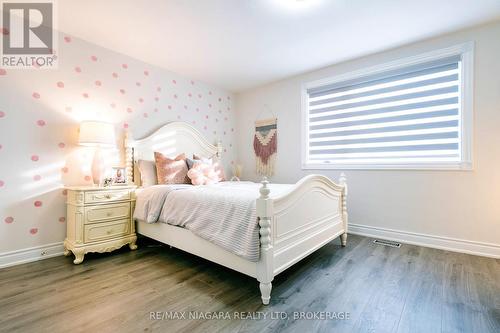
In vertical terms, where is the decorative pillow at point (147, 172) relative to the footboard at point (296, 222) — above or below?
above

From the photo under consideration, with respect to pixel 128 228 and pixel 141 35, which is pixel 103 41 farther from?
pixel 128 228

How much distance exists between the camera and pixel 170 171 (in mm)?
2973

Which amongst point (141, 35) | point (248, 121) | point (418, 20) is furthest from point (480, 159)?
point (141, 35)

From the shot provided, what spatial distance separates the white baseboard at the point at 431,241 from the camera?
241 centimetres

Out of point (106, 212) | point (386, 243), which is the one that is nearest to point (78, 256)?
point (106, 212)

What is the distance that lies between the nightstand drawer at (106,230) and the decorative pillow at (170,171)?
0.63 meters

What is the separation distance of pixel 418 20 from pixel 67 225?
Answer: 4.18 m

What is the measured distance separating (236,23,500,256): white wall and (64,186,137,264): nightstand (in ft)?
8.66

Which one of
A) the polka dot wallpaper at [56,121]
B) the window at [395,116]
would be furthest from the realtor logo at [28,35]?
the window at [395,116]

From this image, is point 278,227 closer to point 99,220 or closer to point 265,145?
point 99,220

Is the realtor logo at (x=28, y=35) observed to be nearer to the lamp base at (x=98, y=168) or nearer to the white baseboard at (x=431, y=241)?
the lamp base at (x=98, y=168)

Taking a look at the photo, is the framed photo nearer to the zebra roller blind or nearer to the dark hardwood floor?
the dark hardwood floor

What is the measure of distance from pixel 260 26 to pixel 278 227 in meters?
2.00

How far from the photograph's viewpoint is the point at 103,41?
2719mm
